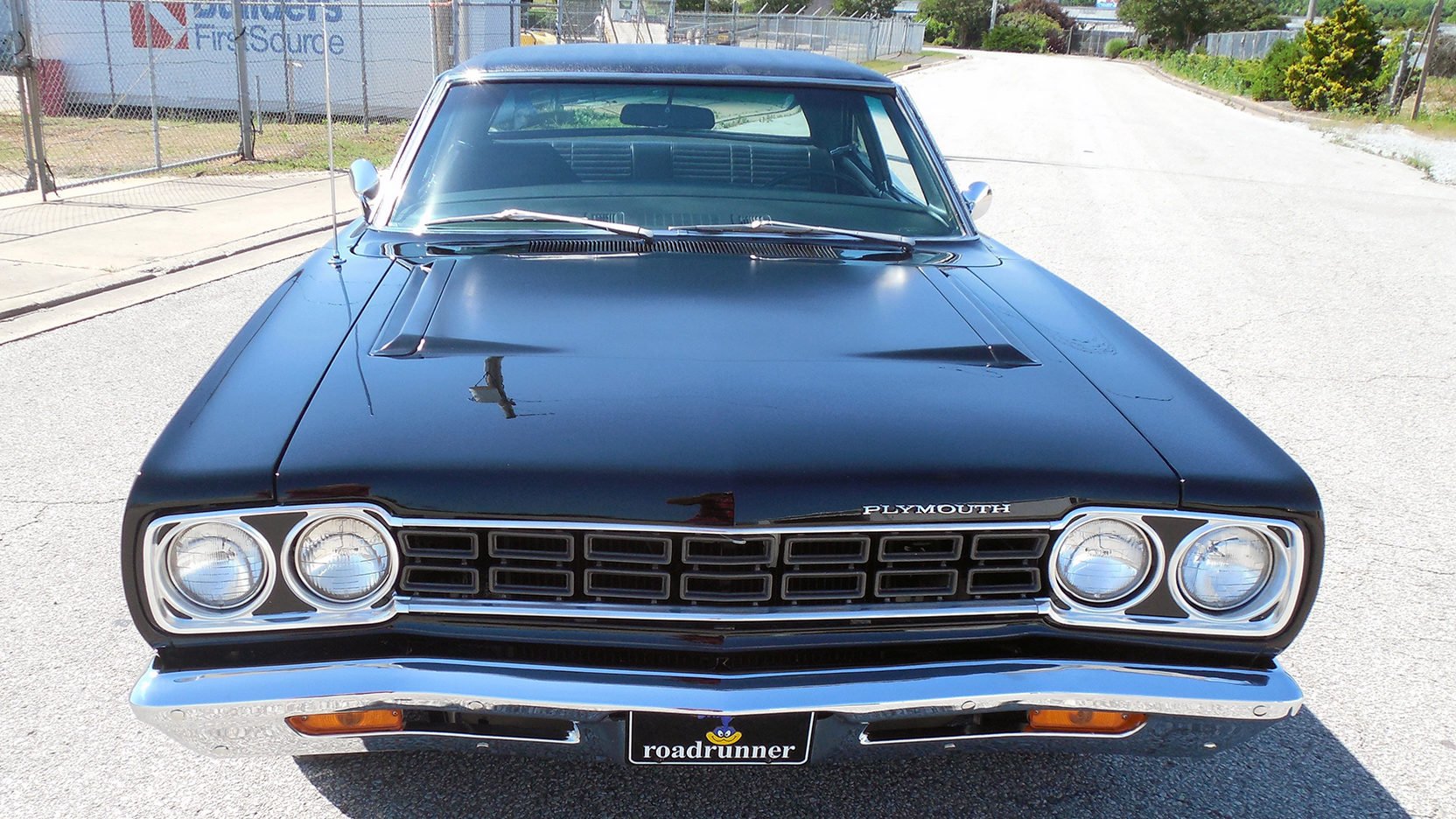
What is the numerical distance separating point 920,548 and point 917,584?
70 mm

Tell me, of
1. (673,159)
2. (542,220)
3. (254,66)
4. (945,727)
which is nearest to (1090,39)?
(254,66)

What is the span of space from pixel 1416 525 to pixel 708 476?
3.48m

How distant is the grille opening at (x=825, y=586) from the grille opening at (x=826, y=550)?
0.03 metres

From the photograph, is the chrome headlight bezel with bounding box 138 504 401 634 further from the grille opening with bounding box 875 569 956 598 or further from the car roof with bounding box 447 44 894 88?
the car roof with bounding box 447 44 894 88

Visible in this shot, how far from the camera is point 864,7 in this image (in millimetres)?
73000

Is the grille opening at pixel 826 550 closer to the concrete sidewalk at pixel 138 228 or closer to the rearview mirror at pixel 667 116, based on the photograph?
A: the rearview mirror at pixel 667 116

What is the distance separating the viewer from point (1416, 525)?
14.0ft

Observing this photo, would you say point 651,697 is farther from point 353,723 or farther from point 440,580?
point 353,723

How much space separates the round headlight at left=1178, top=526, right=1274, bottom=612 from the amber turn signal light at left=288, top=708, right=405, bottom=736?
1414mm

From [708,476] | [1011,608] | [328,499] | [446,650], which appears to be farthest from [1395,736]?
[328,499]

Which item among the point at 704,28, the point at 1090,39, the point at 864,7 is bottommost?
the point at 704,28

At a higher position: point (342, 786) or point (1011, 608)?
point (1011, 608)

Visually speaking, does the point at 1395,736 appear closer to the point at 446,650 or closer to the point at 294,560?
the point at 446,650

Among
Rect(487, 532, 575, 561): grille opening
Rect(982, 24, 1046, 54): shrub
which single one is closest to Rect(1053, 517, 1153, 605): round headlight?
Rect(487, 532, 575, 561): grille opening
